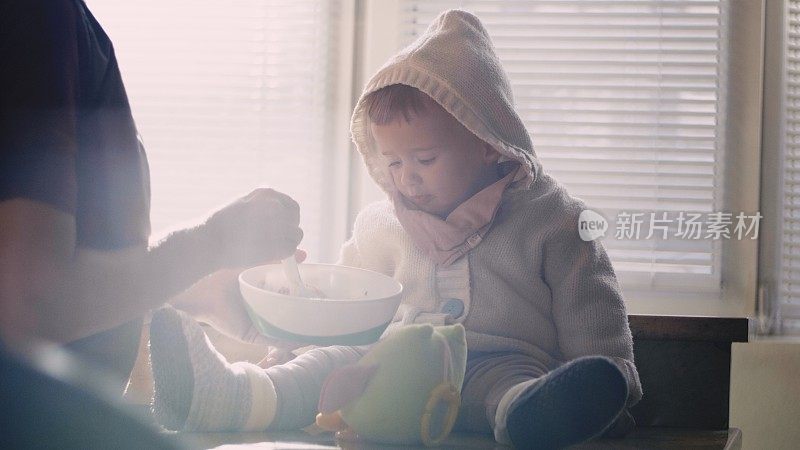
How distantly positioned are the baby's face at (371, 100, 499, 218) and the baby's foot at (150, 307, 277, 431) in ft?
1.30

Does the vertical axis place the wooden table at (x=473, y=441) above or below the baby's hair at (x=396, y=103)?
below

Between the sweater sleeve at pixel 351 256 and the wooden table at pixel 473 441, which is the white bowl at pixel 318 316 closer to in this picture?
the wooden table at pixel 473 441

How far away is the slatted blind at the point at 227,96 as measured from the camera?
1787 millimetres

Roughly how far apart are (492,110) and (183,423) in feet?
2.05

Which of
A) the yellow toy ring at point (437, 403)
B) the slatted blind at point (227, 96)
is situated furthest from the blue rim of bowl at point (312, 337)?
the slatted blind at point (227, 96)

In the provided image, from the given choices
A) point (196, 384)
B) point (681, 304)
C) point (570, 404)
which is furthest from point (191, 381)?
point (681, 304)

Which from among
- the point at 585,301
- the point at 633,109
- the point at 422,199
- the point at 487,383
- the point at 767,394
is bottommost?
the point at 767,394

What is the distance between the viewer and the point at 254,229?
0.78 metres

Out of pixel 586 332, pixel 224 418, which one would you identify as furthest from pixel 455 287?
pixel 224 418

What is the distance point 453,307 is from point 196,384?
45cm

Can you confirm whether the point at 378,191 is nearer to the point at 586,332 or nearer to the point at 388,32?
the point at 388,32

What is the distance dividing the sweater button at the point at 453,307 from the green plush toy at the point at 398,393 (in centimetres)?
24

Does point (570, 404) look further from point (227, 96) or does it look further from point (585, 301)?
point (227, 96)

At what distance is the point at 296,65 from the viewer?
71.3 inches
